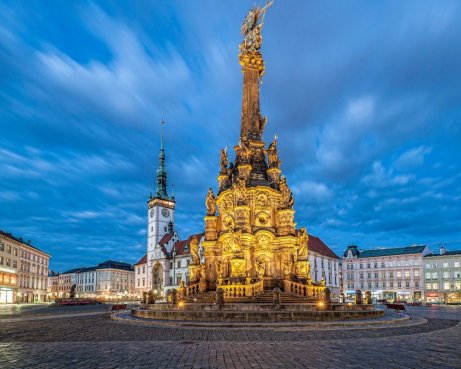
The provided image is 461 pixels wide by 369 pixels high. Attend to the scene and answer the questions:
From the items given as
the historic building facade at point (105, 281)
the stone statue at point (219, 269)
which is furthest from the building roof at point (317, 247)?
the historic building facade at point (105, 281)

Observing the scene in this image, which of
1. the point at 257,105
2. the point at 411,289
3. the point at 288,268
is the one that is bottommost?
the point at 411,289

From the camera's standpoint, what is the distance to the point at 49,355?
1044cm

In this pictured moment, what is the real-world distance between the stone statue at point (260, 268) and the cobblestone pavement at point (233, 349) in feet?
33.2

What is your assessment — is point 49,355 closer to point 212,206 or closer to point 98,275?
point 212,206

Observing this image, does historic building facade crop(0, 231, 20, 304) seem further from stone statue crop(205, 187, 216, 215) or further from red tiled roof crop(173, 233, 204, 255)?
stone statue crop(205, 187, 216, 215)

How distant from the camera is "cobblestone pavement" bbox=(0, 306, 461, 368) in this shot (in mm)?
9250

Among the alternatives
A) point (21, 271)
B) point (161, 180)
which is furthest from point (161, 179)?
point (21, 271)

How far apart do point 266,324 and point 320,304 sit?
510 cm

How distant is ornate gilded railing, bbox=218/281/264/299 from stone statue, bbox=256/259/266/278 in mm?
1033

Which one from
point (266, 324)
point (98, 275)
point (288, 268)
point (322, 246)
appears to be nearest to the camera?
point (266, 324)

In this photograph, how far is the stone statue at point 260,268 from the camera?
26.3 metres

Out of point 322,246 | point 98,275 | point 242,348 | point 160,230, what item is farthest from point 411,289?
point 98,275

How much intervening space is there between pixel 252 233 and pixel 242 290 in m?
4.54

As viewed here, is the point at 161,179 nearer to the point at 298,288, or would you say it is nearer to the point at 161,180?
the point at 161,180
